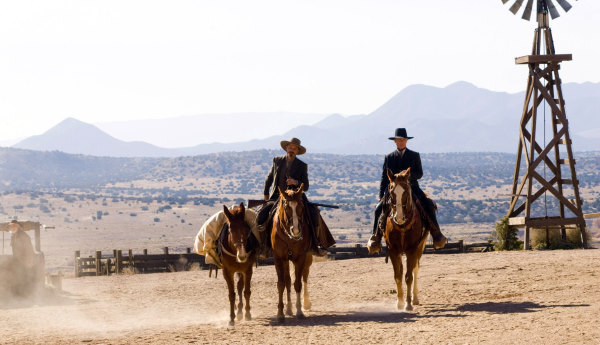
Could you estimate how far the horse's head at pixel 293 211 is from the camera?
16031 mm

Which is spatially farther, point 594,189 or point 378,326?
point 594,189

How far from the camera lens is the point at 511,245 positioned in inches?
1271

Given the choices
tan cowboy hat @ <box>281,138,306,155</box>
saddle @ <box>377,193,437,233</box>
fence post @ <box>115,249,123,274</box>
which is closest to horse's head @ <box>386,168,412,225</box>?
saddle @ <box>377,193,437,233</box>

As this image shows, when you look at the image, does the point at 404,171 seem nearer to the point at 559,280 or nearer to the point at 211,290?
the point at 559,280

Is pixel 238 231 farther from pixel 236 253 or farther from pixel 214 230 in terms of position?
pixel 214 230

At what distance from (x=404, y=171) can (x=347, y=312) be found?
10.3 feet

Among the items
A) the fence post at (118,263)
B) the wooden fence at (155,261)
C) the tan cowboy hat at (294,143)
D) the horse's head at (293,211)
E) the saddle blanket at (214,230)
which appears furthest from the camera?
the wooden fence at (155,261)

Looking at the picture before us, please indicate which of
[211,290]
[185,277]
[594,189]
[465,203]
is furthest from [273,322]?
[594,189]

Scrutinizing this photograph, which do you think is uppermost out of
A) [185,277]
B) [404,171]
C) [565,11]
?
[565,11]

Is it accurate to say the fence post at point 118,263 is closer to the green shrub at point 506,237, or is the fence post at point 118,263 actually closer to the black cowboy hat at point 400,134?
→ the green shrub at point 506,237

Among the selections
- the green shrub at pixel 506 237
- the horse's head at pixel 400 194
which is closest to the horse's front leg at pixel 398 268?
the horse's head at pixel 400 194

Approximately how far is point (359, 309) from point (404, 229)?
2.18m

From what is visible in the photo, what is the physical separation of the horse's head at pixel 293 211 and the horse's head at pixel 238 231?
2.54 ft

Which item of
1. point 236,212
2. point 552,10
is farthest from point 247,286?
point 552,10
